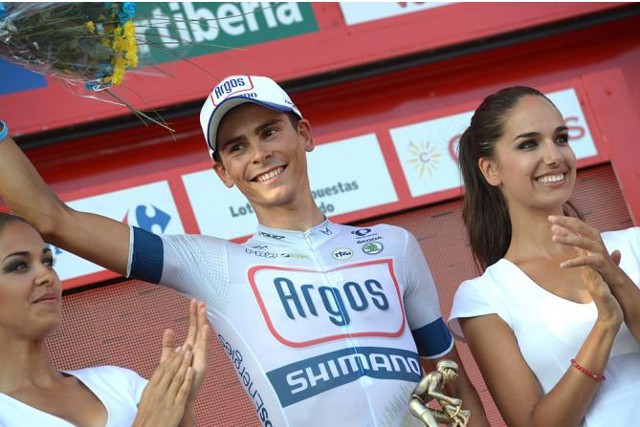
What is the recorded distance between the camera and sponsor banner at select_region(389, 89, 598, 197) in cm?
415

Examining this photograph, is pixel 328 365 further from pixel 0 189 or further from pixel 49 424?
pixel 0 189

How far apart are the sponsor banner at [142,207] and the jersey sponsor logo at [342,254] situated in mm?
1165

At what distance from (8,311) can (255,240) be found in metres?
0.65

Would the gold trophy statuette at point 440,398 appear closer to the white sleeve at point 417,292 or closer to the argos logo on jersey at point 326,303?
the argos logo on jersey at point 326,303

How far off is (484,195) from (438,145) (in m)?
0.97

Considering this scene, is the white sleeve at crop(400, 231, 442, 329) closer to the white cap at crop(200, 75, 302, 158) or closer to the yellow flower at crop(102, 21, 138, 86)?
the white cap at crop(200, 75, 302, 158)

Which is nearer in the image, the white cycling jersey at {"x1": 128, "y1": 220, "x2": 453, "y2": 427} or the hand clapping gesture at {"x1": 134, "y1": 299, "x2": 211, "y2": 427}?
the hand clapping gesture at {"x1": 134, "y1": 299, "x2": 211, "y2": 427}

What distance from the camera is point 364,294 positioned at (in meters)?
2.80

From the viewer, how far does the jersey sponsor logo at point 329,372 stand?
2.67 meters

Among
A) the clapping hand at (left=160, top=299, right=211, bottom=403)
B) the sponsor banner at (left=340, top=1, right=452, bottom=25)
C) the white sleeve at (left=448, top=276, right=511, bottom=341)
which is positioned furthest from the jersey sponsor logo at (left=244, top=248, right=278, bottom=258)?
the sponsor banner at (left=340, top=1, right=452, bottom=25)

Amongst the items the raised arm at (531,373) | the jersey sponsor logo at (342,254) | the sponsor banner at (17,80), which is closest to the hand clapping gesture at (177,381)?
the jersey sponsor logo at (342,254)

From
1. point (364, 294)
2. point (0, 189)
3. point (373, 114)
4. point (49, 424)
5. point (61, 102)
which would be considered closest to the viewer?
point (49, 424)

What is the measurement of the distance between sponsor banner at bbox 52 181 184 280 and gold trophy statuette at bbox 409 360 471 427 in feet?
4.88

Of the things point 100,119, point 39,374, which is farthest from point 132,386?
point 100,119
